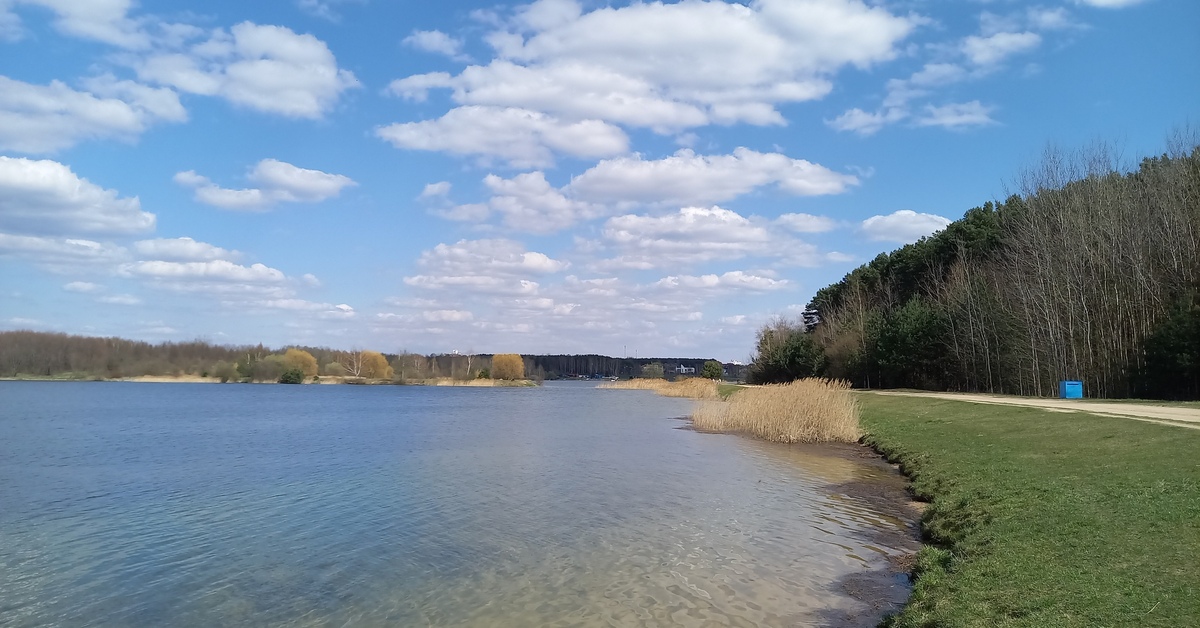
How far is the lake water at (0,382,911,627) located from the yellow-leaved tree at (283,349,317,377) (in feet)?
301

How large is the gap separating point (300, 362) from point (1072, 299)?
345 feet

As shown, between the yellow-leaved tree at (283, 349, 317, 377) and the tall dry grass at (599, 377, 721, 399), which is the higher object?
the yellow-leaved tree at (283, 349, 317, 377)

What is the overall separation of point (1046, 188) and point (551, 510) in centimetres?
3205

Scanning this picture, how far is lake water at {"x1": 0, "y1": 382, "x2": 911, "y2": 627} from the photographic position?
8.62m

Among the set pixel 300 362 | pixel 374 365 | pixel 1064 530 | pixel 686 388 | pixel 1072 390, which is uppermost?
pixel 300 362

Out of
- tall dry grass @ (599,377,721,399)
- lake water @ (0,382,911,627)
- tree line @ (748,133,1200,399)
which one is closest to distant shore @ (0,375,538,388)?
tall dry grass @ (599,377,721,399)

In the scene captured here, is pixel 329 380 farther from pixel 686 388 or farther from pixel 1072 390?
pixel 1072 390

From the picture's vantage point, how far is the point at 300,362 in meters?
114

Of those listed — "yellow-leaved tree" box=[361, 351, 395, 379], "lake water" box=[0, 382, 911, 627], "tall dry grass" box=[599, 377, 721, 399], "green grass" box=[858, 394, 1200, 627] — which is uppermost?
"yellow-leaved tree" box=[361, 351, 395, 379]

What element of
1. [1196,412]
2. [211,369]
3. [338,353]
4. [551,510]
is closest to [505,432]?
[551,510]

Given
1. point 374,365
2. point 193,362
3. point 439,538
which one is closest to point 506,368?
point 374,365

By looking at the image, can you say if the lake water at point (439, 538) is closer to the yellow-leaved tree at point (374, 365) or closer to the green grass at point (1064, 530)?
the green grass at point (1064, 530)

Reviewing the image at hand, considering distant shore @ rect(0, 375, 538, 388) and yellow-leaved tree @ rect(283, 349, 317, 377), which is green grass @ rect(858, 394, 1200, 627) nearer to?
distant shore @ rect(0, 375, 538, 388)

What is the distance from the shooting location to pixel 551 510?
14.4 m
